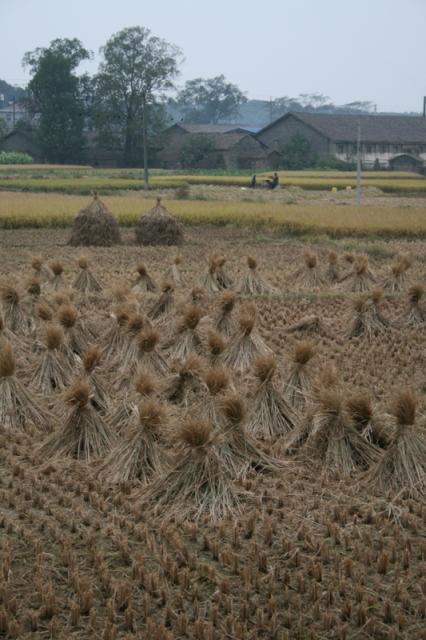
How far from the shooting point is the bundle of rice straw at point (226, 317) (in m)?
9.09

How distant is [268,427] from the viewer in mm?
6520

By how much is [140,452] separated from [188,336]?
2.82 metres

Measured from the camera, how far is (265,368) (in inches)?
259

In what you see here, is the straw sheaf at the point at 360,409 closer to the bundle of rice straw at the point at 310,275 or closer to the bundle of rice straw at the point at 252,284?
the bundle of rice straw at the point at 252,284

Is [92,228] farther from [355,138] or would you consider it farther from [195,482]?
[355,138]

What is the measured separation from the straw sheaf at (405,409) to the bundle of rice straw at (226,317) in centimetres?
354

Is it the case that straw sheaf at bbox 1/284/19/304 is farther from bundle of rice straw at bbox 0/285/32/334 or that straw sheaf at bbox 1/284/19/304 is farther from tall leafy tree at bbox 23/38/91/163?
tall leafy tree at bbox 23/38/91/163

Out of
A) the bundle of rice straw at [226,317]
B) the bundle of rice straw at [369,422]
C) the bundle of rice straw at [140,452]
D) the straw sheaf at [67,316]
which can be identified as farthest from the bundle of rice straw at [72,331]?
the bundle of rice straw at [369,422]

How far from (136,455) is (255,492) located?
0.81 metres

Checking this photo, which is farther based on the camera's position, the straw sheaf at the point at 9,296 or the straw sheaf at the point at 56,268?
the straw sheaf at the point at 56,268

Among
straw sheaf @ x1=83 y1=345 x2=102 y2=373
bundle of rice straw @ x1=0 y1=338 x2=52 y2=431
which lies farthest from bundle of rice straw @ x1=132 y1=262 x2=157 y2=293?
bundle of rice straw @ x1=0 y1=338 x2=52 y2=431

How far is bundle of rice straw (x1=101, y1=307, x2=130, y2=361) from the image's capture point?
27.3 ft

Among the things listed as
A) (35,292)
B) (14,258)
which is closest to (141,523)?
(35,292)

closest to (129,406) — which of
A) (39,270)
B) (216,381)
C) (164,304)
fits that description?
(216,381)
